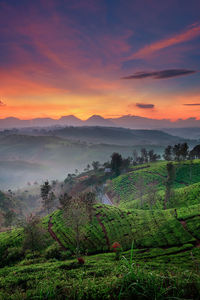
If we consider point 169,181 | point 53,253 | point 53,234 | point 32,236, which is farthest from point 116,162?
point 32,236

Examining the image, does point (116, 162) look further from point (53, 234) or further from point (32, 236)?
point (32, 236)

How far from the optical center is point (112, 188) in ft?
486

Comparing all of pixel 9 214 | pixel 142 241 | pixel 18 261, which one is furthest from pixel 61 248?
pixel 9 214

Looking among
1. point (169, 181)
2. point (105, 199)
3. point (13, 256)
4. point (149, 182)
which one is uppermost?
point (169, 181)

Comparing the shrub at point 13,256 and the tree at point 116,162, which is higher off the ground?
the tree at point 116,162

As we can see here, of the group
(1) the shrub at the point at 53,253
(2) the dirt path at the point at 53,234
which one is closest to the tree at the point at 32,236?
(1) the shrub at the point at 53,253

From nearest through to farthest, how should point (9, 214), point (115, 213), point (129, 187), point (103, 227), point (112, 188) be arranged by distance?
point (103, 227) < point (115, 213) < point (9, 214) < point (129, 187) < point (112, 188)

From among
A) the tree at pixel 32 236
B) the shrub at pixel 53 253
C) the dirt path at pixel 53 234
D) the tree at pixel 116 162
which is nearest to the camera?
the shrub at pixel 53 253

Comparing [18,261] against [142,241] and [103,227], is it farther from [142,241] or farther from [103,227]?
[142,241]

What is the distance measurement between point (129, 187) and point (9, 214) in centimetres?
9267

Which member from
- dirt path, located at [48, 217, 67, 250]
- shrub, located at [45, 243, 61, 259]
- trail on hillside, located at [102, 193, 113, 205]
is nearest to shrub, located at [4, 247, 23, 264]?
shrub, located at [45, 243, 61, 259]

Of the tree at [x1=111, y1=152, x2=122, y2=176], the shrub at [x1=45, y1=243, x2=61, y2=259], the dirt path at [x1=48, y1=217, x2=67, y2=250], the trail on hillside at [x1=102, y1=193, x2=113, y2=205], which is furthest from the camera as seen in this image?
the tree at [x1=111, y1=152, x2=122, y2=176]

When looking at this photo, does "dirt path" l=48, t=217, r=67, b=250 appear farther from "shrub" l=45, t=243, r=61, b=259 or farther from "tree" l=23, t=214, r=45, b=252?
"tree" l=23, t=214, r=45, b=252

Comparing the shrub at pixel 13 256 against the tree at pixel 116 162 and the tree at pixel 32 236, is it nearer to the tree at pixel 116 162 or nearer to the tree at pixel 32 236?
the tree at pixel 32 236
